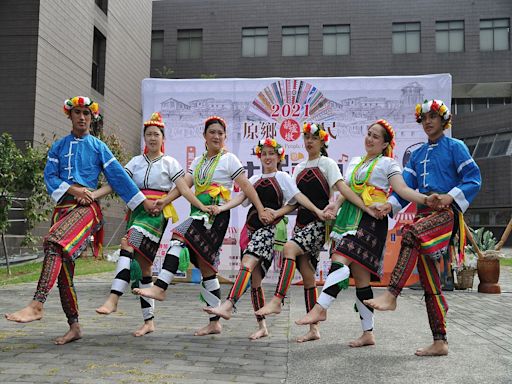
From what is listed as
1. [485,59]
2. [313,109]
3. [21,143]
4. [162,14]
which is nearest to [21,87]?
[21,143]

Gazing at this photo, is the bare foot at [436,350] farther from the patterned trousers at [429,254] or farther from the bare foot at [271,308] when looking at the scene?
the bare foot at [271,308]

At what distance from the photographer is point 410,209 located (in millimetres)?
8094

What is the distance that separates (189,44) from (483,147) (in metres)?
17.9

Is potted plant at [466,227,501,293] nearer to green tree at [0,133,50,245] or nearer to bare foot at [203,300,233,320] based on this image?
bare foot at [203,300,233,320]

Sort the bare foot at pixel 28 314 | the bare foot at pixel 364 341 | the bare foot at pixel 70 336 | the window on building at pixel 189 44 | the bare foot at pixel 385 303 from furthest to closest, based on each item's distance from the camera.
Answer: the window on building at pixel 189 44, the bare foot at pixel 364 341, the bare foot at pixel 70 336, the bare foot at pixel 385 303, the bare foot at pixel 28 314

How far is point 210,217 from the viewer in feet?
16.1

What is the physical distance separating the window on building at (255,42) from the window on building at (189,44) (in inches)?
107

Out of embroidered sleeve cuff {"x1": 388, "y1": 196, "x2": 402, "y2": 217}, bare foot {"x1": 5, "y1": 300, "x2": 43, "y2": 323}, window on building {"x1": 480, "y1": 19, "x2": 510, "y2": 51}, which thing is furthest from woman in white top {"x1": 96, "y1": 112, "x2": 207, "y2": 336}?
window on building {"x1": 480, "y1": 19, "x2": 510, "y2": 51}

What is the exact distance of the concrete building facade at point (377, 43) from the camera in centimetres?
3022

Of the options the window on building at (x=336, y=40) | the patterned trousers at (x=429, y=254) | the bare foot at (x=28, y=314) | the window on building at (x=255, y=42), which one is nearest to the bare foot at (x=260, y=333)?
the patterned trousers at (x=429, y=254)

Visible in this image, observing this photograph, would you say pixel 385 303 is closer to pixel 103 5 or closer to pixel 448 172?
pixel 448 172

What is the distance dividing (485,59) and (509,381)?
30.5 m

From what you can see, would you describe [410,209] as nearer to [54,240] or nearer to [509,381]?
[509,381]

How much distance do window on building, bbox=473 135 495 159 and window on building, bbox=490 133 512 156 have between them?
33 cm
